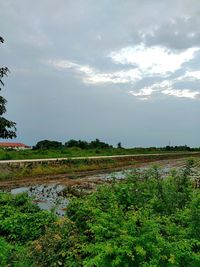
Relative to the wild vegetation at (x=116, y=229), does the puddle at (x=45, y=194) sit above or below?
below

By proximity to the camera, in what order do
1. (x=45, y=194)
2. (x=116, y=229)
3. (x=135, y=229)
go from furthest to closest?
(x=45, y=194), (x=116, y=229), (x=135, y=229)

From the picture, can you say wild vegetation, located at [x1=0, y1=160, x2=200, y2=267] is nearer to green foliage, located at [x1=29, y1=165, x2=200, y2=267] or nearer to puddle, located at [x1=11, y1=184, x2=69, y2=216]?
green foliage, located at [x1=29, y1=165, x2=200, y2=267]

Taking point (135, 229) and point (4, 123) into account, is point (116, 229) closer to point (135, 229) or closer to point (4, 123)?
point (135, 229)

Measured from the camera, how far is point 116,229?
639cm

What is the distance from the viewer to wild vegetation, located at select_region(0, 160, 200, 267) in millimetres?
5797

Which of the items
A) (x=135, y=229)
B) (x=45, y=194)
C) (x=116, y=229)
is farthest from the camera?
(x=45, y=194)

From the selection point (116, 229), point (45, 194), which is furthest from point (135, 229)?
point (45, 194)

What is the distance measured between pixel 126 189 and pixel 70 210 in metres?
1.52

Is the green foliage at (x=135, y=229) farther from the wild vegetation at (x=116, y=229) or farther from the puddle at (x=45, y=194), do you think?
the puddle at (x=45, y=194)

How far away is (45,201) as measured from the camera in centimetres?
1648

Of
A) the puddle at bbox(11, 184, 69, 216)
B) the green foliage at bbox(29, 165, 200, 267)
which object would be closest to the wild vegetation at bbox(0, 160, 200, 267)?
the green foliage at bbox(29, 165, 200, 267)

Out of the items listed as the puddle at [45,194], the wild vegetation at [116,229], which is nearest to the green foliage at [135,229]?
Answer: the wild vegetation at [116,229]

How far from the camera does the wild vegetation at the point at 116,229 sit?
5.80m

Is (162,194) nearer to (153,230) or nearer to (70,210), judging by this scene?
(70,210)
